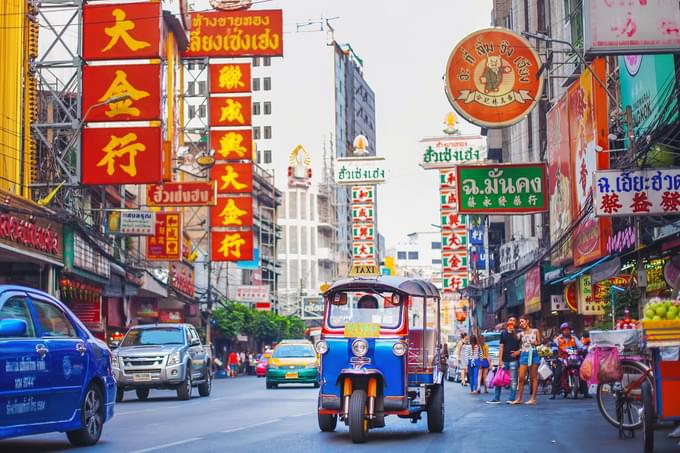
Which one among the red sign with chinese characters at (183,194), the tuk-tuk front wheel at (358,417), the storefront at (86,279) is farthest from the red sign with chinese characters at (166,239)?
the tuk-tuk front wheel at (358,417)

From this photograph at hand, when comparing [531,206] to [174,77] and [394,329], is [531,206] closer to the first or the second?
[394,329]

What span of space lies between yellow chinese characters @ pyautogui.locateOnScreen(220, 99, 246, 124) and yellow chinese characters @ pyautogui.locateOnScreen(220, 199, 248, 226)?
4121 mm

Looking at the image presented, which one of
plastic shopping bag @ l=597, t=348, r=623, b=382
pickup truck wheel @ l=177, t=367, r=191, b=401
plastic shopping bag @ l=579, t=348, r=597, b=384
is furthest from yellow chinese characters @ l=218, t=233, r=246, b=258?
plastic shopping bag @ l=597, t=348, r=623, b=382

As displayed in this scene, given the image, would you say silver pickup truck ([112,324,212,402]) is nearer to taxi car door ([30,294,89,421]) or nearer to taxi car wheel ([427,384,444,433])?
taxi car wheel ([427,384,444,433])

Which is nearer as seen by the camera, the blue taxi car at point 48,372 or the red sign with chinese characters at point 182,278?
the blue taxi car at point 48,372

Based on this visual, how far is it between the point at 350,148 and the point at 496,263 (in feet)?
254

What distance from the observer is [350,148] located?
153 metres

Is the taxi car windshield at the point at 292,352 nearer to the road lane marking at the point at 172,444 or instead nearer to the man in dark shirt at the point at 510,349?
the man in dark shirt at the point at 510,349

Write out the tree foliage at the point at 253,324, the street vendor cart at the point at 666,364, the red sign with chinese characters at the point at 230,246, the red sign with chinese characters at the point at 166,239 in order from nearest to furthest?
the street vendor cart at the point at 666,364 → the red sign with chinese characters at the point at 166,239 → the red sign with chinese characters at the point at 230,246 → the tree foliage at the point at 253,324

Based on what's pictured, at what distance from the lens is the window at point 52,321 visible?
12.9m

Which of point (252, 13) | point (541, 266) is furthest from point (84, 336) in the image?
point (252, 13)

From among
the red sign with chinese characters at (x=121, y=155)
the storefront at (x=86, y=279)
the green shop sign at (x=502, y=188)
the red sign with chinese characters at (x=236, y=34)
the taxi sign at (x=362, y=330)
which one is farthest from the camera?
the red sign with chinese characters at (x=236, y=34)

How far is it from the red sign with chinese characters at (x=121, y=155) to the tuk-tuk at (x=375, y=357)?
720 inches

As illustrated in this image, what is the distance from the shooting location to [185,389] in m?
27.7
